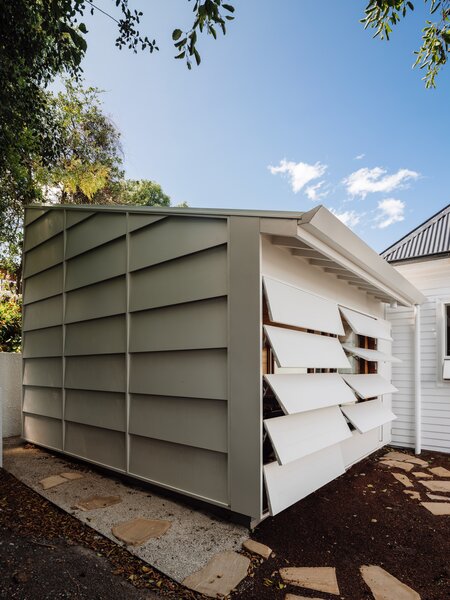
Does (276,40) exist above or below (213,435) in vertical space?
above

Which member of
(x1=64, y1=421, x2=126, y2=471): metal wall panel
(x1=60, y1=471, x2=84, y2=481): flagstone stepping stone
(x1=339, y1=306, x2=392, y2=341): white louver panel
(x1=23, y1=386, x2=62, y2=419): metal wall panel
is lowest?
(x1=60, y1=471, x2=84, y2=481): flagstone stepping stone

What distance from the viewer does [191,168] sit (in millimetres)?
18734

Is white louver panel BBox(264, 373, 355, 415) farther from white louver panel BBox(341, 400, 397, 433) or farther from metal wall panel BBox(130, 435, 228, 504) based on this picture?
metal wall panel BBox(130, 435, 228, 504)

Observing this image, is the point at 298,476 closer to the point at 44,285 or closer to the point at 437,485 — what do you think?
the point at 437,485

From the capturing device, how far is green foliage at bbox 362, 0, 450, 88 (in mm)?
3426

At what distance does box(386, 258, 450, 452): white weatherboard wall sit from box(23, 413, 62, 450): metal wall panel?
5304 mm

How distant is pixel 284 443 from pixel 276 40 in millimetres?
7514

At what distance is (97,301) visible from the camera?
14.7ft

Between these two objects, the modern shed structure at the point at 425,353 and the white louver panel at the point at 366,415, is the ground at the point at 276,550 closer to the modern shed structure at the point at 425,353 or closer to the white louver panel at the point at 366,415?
the white louver panel at the point at 366,415

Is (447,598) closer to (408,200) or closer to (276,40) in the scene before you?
(276,40)

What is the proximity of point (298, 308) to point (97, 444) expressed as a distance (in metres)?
2.85

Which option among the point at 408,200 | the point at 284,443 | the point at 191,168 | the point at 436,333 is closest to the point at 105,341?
the point at 284,443

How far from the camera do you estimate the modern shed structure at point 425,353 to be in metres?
5.93

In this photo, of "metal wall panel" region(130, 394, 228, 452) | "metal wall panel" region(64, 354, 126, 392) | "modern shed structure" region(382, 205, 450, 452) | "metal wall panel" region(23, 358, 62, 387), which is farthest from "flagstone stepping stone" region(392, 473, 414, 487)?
"metal wall panel" region(23, 358, 62, 387)
